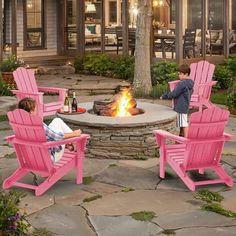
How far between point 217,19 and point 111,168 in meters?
10.1

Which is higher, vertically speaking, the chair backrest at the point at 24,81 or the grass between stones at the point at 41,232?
the chair backrest at the point at 24,81

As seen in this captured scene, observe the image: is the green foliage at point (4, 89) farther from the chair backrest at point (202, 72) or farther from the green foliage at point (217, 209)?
the green foliage at point (217, 209)

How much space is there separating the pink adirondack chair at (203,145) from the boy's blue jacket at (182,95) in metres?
1.68

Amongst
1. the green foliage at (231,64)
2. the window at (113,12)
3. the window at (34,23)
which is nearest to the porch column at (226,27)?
the green foliage at (231,64)

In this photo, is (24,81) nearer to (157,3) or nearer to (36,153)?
(36,153)

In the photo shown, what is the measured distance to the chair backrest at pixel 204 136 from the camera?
6.36 metres

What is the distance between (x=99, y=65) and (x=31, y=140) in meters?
10.5

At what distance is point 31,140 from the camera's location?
6.32 metres

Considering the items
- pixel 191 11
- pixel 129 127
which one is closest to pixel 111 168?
pixel 129 127

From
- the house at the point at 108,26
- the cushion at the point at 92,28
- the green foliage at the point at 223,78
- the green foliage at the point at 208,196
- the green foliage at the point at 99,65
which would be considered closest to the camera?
the green foliage at the point at 208,196

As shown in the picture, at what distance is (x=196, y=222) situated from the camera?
18.1 ft

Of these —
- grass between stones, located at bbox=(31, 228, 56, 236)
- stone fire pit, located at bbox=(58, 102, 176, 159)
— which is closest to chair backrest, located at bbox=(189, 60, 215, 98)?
stone fire pit, located at bbox=(58, 102, 176, 159)

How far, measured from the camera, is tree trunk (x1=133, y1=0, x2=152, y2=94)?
12.9 m

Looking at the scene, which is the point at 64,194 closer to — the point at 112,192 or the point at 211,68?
the point at 112,192
